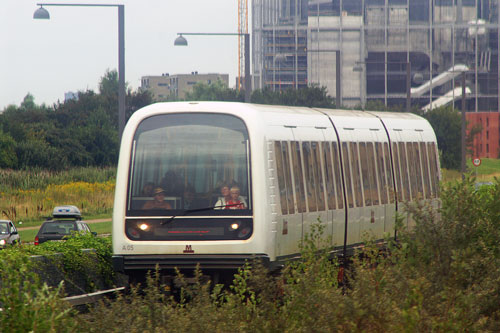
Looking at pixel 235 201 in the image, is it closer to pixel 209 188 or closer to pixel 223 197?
pixel 223 197

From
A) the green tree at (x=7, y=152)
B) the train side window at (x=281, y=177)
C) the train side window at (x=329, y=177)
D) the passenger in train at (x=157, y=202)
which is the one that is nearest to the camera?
the passenger in train at (x=157, y=202)

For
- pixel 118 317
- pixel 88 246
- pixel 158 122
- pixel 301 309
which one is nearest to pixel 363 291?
pixel 301 309

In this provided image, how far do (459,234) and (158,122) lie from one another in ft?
14.1

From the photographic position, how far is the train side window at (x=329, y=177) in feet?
49.5

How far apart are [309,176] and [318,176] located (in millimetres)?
375

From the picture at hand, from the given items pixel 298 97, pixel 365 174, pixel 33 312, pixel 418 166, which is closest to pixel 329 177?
pixel 365 174

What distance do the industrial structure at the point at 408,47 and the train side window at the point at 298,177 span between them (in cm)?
9843

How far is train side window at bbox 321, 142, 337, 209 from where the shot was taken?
15.1 metres

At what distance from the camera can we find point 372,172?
17078 millimetres

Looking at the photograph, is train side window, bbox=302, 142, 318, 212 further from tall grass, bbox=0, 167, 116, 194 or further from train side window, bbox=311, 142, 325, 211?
tall grass, bbox=0, 167, 116, 194

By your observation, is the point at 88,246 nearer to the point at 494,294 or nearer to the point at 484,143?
the point at 494,294

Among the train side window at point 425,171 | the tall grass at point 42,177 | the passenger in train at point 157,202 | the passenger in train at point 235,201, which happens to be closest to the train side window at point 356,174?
the train side window at point 425,171

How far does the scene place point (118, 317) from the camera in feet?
25.1

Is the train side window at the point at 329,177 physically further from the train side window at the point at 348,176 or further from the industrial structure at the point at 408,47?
the industrial structure at the point at 408,47
